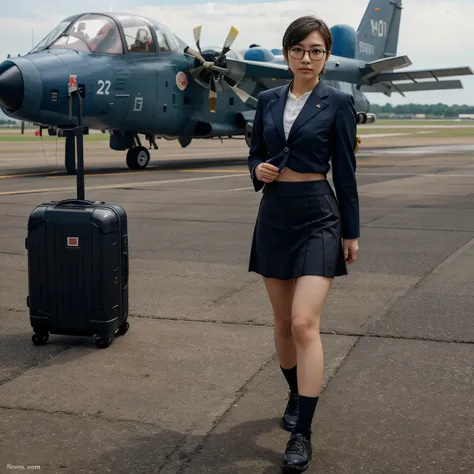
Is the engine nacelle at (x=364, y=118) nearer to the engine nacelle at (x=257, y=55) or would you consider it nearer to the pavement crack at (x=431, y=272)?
the engine nacelle at (x=257, y=55)

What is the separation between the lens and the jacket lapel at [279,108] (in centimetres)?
384

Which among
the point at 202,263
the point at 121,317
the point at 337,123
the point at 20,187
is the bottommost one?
the point at 20,187

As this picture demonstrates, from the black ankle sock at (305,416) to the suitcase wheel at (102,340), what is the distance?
2.16 m

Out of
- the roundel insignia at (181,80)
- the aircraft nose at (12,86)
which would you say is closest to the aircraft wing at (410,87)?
the roundel insignia at (181,80)

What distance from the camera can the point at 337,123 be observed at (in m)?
3.77

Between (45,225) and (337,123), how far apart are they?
2.52 meters

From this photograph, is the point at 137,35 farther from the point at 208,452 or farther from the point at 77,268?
Answer: the point at 208,452

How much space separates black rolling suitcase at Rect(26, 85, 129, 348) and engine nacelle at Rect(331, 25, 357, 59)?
2936 cm

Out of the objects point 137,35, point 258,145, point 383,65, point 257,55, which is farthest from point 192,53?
point 258,145

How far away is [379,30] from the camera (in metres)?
39.2

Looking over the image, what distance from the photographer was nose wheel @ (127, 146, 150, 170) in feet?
76.6

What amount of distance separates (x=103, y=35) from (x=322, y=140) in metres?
18.2

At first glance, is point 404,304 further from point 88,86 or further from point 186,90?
point 186,90

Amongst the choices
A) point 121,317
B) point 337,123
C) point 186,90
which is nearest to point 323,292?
point 337,123
